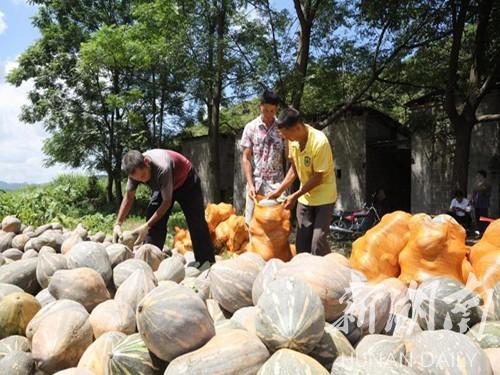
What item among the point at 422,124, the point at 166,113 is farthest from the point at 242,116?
the point at 422,124

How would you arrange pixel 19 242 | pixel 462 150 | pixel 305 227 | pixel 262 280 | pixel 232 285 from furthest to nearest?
pixel 462 150 → pixel 19 242 → pixel 305 227 → pixel 232 285 → pixel 262 280

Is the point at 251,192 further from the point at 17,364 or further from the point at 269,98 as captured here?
the point at 17,364

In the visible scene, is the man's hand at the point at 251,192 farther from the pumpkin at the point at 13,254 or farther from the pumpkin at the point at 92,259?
the pumpkin at the point at 13,254

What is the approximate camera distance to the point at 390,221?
10.5 ft

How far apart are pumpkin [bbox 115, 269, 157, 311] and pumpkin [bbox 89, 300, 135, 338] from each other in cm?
6

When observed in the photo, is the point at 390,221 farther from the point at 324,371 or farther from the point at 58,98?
the point at 58,98

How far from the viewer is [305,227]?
162 inches

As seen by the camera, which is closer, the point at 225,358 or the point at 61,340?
the point at 225,358

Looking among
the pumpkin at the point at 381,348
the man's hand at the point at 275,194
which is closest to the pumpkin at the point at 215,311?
the pumpkin at the point at 381,348

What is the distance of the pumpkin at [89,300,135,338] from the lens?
199 centimetres

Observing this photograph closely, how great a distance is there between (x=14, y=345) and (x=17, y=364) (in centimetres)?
20

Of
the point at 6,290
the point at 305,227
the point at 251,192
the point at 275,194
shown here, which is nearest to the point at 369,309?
the point at 6,290

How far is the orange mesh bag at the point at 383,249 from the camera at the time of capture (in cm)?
303

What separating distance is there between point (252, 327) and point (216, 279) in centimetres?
45
